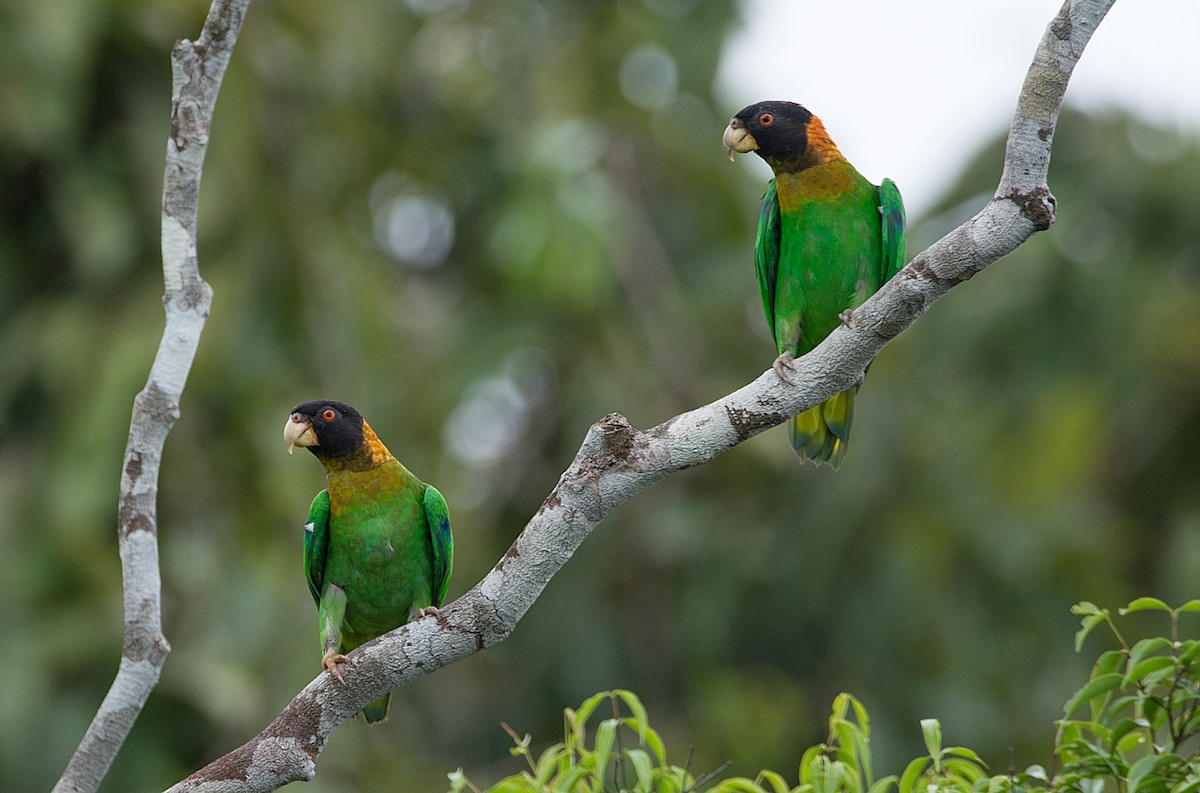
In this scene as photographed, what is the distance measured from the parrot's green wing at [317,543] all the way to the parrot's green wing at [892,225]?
2.20 metres

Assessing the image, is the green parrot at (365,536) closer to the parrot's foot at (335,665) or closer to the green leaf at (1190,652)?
the parrot's foot at (335,665)

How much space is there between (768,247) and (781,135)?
48 cm

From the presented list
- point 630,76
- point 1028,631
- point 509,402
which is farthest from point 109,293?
point 1028,631

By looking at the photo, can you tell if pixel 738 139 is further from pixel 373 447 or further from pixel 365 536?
pixel 365 536

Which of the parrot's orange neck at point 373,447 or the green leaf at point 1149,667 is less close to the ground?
the parrot's orange neck at point 373,447

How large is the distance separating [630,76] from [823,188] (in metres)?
7.51

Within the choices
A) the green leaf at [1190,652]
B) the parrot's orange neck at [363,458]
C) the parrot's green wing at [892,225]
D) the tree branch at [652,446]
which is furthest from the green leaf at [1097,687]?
the parrot's orange neck at [363,458]

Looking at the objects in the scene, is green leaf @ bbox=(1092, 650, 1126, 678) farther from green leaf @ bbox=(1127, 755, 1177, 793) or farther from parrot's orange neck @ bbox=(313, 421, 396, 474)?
parrot's orange neck @ bbox=(313, 421, 396, 474)

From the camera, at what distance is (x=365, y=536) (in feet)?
14.7

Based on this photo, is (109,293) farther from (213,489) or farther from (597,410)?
(597,410)

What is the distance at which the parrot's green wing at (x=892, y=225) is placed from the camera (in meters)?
4.87

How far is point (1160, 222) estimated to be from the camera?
490 inches

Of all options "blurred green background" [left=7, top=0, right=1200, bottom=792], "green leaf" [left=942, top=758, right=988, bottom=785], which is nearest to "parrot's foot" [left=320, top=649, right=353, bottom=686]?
"green leaf" [left=942, top=758, right=988, bottom=785]

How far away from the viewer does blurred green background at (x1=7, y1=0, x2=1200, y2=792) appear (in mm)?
8781
